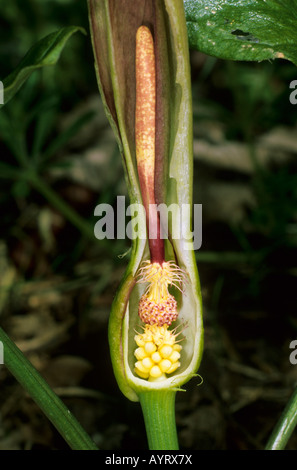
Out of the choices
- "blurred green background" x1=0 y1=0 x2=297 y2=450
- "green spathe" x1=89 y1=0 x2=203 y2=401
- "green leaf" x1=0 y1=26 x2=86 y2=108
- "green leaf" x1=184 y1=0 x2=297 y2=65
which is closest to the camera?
"green leaf" x1=0 y1=26 x2=86 y2=108

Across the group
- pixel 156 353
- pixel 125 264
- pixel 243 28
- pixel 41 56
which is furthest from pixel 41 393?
pixel 125 264

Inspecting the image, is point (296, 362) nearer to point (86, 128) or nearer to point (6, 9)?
point (86, 128)

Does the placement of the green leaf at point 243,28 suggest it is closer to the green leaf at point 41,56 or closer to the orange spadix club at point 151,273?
the orange spadix club at point 151,273

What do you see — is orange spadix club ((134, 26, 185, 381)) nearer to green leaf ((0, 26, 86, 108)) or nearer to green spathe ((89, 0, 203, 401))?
green spathe ((89, 0, 203, 401))

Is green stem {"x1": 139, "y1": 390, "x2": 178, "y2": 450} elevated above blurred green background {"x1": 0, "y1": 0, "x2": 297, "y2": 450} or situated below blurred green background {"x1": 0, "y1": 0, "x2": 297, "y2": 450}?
below

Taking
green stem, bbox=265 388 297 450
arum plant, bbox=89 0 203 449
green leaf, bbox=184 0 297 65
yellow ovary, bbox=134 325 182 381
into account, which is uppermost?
green leaf, bbox=184 0 297 65

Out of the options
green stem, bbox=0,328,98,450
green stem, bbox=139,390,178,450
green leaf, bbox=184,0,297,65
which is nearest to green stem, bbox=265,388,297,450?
green stem, bbox=139,390,178,450
